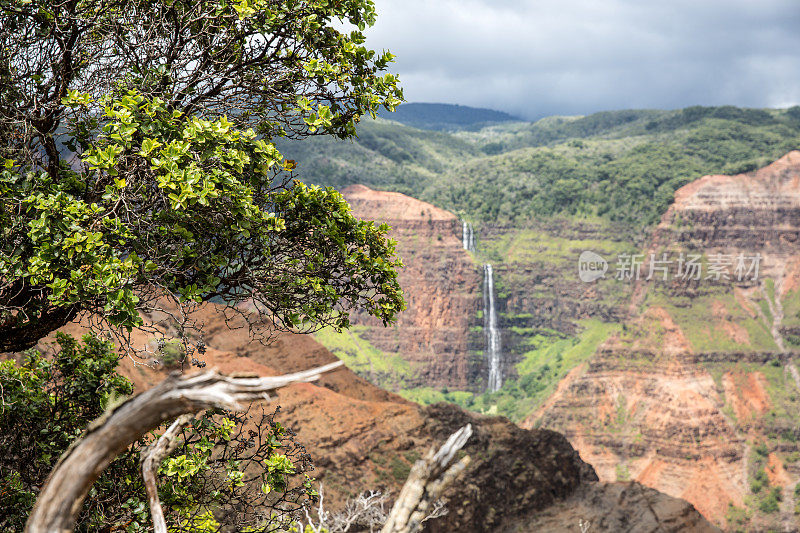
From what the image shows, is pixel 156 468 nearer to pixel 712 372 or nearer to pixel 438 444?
pixel 438 444

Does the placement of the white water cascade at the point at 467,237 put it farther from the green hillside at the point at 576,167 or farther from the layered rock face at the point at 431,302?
the layered rock face at the point at 431,302

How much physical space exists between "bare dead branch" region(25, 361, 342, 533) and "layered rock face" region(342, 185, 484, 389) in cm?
7825

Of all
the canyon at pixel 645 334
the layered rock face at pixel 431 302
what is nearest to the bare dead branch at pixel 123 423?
the canyon at pixel 645 334

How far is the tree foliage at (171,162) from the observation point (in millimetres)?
5793

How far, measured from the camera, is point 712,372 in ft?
221

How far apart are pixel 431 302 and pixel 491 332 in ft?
30.5

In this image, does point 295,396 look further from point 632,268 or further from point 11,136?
point 632,268

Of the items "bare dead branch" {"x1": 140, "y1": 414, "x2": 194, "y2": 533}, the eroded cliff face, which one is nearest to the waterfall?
the eroded cliff face

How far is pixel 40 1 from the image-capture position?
20.9 feet

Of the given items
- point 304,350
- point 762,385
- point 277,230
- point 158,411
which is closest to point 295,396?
point 304,350

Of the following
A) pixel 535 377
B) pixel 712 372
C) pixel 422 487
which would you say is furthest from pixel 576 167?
pixel 422 487

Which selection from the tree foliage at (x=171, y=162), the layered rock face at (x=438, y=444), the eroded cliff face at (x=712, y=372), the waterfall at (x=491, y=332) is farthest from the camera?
the waterfall at (x=491, y=332)

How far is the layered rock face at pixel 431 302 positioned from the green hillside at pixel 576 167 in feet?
29.4

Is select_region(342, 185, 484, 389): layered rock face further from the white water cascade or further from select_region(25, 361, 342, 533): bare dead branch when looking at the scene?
select_region(25, 361, 342, 533): bare dead branch
